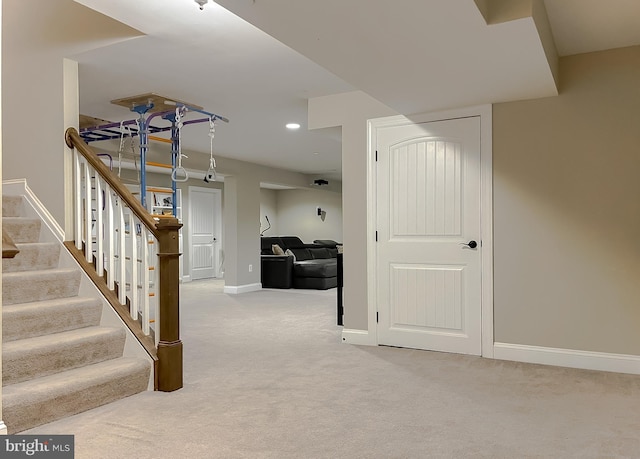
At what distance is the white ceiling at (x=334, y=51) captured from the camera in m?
2.17

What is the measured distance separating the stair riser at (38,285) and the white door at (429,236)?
7.79ft

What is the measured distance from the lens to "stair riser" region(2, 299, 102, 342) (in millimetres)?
2697

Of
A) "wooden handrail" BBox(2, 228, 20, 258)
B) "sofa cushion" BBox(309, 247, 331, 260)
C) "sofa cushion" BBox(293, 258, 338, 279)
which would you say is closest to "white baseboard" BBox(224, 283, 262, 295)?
"sofa cushion" BBox(293, 258, 338, 279)

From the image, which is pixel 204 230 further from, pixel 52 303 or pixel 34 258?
pixel 52 303

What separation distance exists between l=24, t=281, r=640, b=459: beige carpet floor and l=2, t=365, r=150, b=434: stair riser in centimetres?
5

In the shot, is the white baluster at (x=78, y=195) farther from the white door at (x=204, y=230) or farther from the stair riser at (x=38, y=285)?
the white door at (x=204, y=230)

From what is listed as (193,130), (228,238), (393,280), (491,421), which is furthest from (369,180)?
(228,238)

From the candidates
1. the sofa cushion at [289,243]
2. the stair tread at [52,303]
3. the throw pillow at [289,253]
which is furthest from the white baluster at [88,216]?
the sofa cushion at [289,243]

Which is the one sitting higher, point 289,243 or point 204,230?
point 204,230

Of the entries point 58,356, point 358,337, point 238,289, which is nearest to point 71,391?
point 58,356

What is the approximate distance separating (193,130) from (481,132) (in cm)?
353

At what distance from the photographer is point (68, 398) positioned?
2463 mm

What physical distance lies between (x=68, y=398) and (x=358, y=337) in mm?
2404

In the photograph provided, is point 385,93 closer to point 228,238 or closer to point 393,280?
point 393,280
